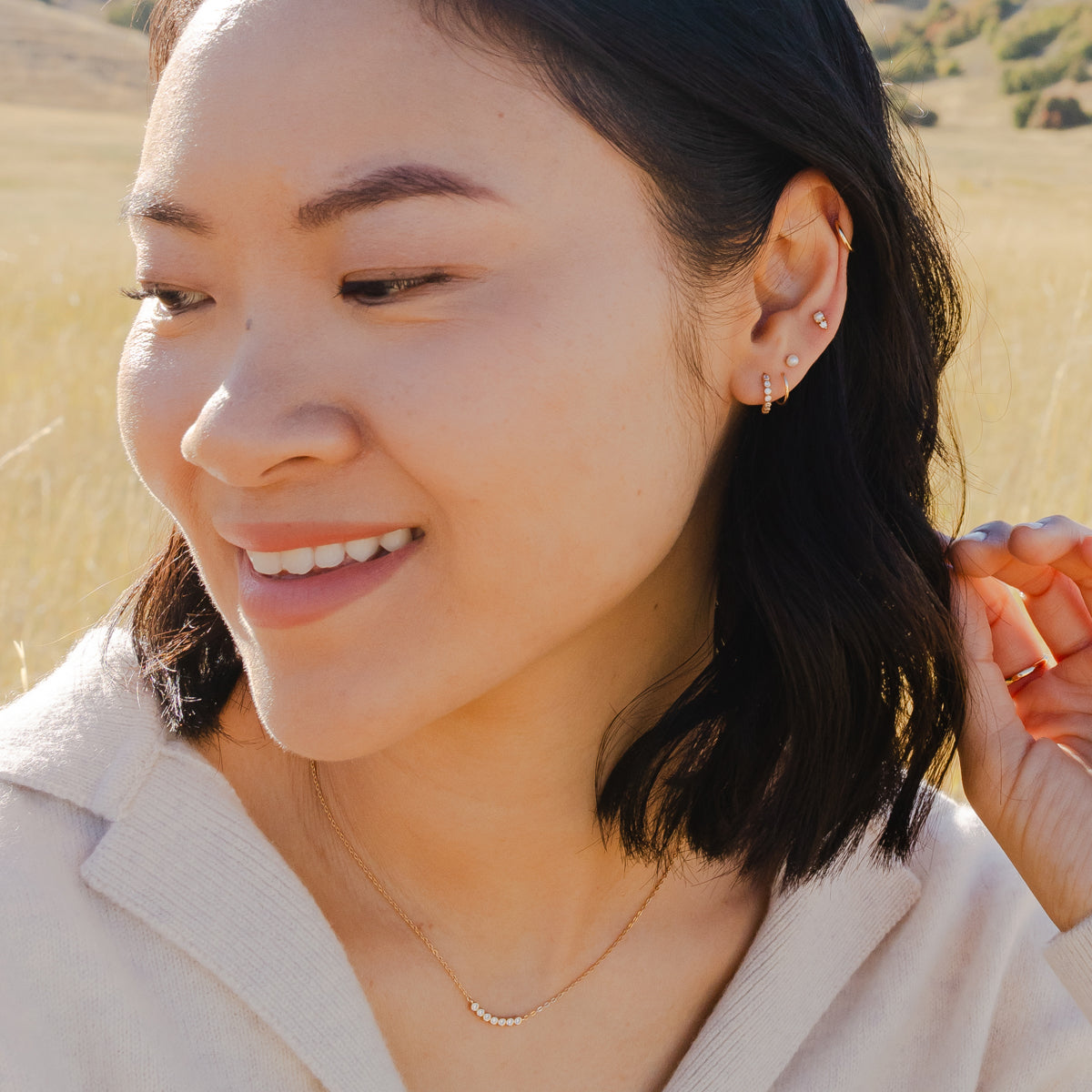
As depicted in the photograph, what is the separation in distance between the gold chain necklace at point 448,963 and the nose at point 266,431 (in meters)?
0.68

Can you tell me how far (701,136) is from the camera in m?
1.65

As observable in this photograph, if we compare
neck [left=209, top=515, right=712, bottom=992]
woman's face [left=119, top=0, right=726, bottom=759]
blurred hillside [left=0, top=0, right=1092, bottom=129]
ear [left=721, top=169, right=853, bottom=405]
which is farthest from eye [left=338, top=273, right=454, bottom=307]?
blurred hillside [left=0, top=0, right=1092, bottom=129]

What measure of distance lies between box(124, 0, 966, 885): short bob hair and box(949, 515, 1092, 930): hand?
6 cm

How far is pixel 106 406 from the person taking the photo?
18.3ft

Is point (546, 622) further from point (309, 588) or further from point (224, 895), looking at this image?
point (224, 895)

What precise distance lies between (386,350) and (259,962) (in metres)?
0.85

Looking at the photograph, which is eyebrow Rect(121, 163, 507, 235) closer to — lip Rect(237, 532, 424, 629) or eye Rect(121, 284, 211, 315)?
eye Rect(121, 284, 211, 315)

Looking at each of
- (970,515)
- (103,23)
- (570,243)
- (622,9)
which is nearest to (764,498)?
(570,243)

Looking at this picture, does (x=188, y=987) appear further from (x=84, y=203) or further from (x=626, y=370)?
(x=84, y=203)

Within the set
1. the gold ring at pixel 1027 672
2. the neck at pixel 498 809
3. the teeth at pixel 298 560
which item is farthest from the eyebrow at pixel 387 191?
the gold ring at pixel 1027 672

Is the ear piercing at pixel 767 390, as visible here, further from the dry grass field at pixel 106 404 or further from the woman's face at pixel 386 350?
the dry grass field at pixel 106 404

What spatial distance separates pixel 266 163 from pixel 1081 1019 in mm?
1733

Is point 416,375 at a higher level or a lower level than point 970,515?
higher

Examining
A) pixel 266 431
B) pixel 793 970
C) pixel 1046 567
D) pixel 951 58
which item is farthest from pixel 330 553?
pixel 951 58
